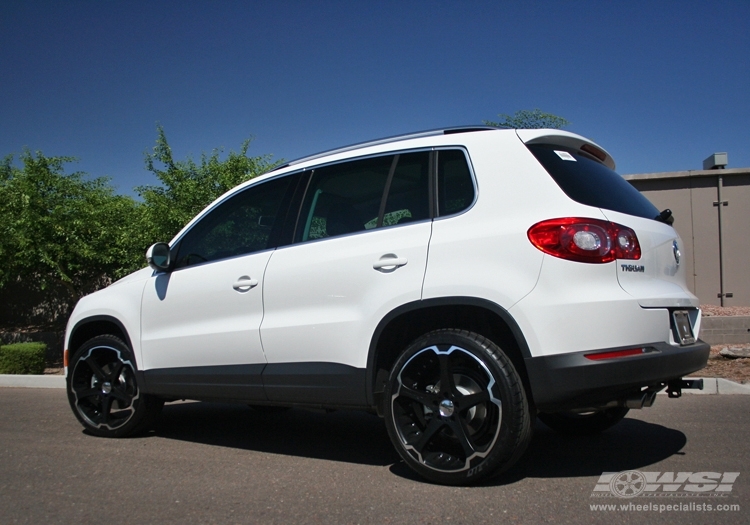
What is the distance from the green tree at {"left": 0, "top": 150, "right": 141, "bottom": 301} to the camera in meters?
13.5

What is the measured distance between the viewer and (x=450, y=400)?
3.62 m

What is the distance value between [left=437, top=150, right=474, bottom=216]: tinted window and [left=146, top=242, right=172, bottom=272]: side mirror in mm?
2313

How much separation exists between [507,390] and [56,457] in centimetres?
332

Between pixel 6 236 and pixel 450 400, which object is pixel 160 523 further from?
pixel 6 236

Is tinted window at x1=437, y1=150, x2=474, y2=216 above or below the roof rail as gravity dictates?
below

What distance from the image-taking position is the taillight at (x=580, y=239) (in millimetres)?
3381

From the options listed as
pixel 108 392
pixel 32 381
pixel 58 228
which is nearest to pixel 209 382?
pixel 108 392

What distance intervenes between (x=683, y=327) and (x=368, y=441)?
8.05ft

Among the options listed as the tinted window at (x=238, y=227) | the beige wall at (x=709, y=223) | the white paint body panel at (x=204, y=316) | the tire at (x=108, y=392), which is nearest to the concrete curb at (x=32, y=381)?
the tire at (x=108, y=392)

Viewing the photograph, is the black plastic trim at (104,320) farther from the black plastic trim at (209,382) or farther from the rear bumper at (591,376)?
the rear bumper at (591,376)

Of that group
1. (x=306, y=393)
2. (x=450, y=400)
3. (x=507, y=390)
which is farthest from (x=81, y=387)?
(x=507, y=390)

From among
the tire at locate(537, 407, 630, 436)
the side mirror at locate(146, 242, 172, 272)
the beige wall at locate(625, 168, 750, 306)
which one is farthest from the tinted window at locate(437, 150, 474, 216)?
the beige wall at locate(625, 168, 750, 306)

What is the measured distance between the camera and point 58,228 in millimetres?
13625

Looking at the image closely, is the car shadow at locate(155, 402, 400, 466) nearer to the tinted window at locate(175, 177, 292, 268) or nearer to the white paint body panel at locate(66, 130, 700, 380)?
the white paint body panel at locate(66, 130, 700, 380)
